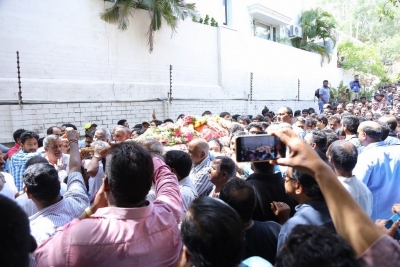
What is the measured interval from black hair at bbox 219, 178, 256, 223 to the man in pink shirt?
449mm

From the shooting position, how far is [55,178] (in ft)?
7.66

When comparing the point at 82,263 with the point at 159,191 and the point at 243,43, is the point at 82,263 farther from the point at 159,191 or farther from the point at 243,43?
the point at 243,43

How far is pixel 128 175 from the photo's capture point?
1.65 metres

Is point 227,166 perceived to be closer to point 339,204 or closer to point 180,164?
point 180,164

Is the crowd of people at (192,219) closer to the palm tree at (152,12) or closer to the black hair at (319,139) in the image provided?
the black hair at (319,139)

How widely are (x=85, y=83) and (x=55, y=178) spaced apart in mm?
7294

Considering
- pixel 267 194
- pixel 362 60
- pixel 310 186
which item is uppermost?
pixel 362 60

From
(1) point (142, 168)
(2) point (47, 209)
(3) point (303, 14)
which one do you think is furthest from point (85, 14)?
(3) point (303, 14)

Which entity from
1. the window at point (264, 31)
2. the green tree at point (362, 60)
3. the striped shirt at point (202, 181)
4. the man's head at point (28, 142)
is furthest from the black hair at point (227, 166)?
the green tree at point (362, 60)

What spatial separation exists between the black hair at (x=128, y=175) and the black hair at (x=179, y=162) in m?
1.37

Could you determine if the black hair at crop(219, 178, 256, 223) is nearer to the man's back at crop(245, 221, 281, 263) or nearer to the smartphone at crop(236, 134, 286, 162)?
the man's back at crop(245, 221, 281, 263)

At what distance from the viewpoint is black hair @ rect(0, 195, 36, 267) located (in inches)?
44.9

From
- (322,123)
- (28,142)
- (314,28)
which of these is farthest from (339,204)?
(314,28)

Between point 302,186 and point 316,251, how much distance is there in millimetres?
1091
